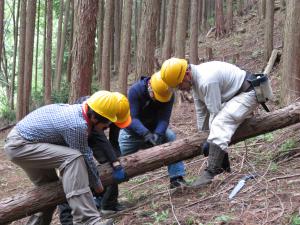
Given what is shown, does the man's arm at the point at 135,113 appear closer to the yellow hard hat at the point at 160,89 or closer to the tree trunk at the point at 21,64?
the yellow hard hat at the point at 160,89

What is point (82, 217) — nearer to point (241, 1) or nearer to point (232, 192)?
point (232, 192)

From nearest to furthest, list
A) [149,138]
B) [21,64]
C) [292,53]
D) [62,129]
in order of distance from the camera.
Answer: [62,129]
[149,138]
[292,53]
[21,64]

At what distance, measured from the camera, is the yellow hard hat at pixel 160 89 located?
5.25m

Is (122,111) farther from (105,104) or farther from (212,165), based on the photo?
(212,165)

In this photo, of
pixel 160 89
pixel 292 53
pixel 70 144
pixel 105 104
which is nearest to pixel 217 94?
pixel 160 89

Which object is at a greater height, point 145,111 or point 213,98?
point 213,98

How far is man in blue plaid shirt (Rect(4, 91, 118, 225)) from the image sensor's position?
174 inches

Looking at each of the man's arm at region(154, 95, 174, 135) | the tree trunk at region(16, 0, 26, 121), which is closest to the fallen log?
the man's arm at region(154, 95, 174, 135)

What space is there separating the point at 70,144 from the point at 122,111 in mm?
622

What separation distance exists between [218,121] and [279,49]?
32.0 feet

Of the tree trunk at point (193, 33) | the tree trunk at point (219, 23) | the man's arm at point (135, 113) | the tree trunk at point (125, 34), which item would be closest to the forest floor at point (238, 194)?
the man's arm at point (135, 113)

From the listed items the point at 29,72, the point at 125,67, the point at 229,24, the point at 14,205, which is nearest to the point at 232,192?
the point at 14,205

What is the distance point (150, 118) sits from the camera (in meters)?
5.70

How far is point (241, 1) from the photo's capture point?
28.7m
